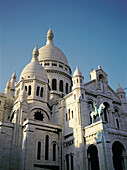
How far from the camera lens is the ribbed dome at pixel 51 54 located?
199 ft

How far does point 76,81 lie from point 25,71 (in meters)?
14.5

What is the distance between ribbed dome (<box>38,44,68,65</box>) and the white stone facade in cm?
1248

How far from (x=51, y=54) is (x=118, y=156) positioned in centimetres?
3851

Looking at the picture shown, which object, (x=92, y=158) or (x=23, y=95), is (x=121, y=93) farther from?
(x=23, y=95)

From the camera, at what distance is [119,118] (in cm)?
4275

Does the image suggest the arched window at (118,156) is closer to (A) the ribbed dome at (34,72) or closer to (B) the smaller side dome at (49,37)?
(A) the ribbed dome at (34,72)

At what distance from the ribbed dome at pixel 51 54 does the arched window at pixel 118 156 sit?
114ft

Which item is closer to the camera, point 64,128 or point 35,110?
point 64,128

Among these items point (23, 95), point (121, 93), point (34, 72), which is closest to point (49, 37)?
point (34, 72)

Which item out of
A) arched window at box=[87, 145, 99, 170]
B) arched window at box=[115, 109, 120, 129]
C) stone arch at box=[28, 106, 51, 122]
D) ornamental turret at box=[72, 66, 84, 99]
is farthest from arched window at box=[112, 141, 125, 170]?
stone arch at box=[28, 106, 51, 122]

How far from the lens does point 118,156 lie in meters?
32.8

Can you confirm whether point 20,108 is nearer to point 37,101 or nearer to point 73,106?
point 37,101

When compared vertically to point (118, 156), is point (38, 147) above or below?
above

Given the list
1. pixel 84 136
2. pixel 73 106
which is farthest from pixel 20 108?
pixel 84 136
